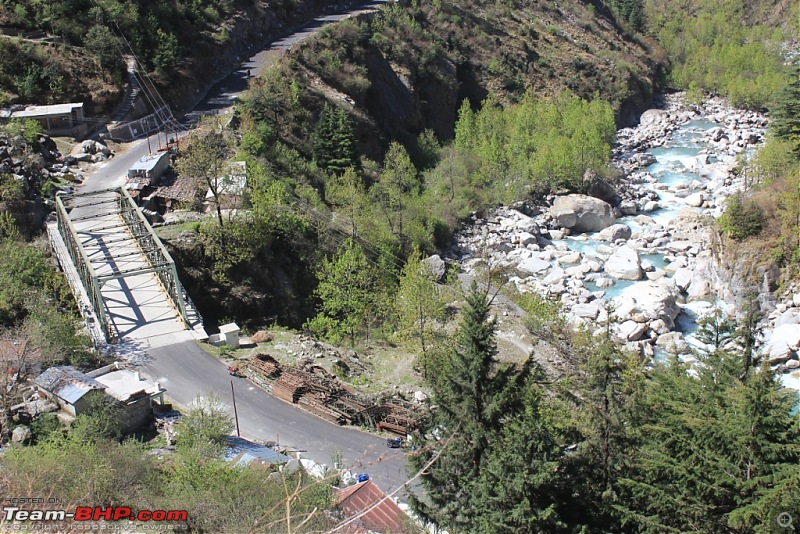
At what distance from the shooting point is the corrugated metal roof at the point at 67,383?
20766 mm

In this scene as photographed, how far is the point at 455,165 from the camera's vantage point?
54.7m

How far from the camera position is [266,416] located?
23.7m

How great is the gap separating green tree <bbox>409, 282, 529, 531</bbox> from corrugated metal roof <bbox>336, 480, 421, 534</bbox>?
67cm

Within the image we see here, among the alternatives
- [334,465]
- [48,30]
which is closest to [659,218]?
[334,465]

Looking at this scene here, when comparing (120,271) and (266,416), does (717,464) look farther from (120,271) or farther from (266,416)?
(120,271)

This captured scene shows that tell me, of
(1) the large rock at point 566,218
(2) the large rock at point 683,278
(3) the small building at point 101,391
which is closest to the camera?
(3) the small building at point 101,391

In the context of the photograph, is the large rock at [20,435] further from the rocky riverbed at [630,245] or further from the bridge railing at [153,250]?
the rocky riverbed at [630,245]

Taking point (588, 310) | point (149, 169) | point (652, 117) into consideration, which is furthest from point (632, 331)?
point (652, 117)

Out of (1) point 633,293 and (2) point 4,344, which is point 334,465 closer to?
(2) point 4,344

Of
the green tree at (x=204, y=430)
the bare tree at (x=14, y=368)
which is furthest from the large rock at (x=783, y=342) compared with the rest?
the bare tree at (x=14, y=368)

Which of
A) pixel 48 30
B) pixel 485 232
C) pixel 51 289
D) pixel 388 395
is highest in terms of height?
pixel 48 30

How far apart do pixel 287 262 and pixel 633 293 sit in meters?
19.1

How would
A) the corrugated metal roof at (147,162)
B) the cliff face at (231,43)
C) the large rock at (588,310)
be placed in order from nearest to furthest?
1. the corrugated metal roof at (147,162)
2. the large rock at (588,310)
3. the cliff face at (231,43)

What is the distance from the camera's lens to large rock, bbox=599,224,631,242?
48531 mm
